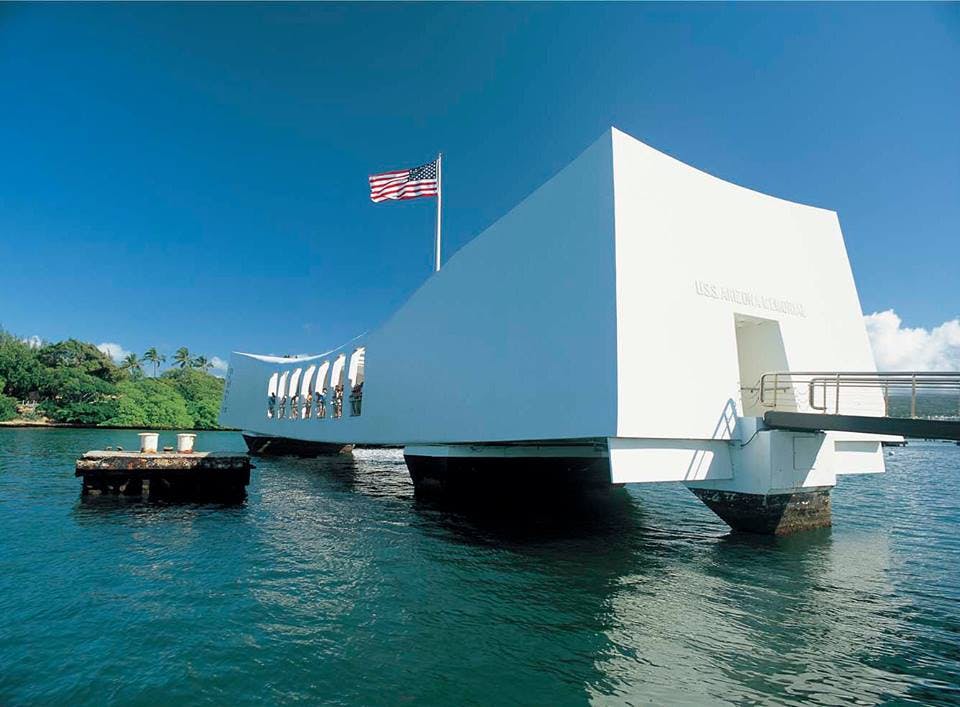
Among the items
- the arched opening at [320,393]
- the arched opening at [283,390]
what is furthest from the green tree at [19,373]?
the arched opening at [320,393]

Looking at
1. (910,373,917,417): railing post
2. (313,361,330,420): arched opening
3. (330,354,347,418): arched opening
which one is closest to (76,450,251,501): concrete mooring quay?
(330,354,347,418): arched opening

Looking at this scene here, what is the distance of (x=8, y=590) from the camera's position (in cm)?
739

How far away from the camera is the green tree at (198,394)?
Result: 7412cm

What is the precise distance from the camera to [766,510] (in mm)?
10922

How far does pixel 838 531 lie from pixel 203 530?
599 inches

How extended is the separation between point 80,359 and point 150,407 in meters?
12.3

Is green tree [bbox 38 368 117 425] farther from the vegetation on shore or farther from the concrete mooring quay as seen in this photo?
the concrete mooring quay

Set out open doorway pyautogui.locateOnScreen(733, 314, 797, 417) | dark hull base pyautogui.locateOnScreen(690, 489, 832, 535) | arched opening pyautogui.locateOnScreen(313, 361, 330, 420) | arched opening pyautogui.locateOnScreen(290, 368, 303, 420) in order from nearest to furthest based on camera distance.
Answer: dark hull base pyautogui.locateOnScreen(690, 489, 832, 535)
open doorway pyautogui.locateOnScreen(733, 314, 797, 417)
arched opening pyautogui.locateOnScreen(313, 361, 330, 420)
arched opening pyautogui.locateOnScreen(290, 368, 303, 420)

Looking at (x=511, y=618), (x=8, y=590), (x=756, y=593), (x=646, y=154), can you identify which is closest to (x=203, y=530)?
(x=8, y=590)

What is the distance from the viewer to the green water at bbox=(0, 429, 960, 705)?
197 inches

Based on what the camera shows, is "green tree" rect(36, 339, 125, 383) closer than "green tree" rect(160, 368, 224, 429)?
Yes

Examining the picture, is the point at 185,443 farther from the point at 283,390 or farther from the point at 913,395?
the point at 913,395

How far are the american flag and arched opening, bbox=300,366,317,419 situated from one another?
12.7 m

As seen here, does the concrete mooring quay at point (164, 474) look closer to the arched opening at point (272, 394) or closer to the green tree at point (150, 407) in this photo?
the arched opening at point (272, 394)
